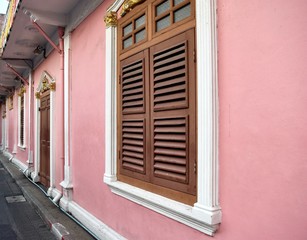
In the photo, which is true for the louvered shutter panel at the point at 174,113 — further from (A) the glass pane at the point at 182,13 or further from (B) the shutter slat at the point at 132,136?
(B) the shutter slat at the point at 132,136

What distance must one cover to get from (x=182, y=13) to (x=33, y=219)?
5067 mm

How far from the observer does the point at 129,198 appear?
3.50 m

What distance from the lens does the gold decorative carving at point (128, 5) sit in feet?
11.1

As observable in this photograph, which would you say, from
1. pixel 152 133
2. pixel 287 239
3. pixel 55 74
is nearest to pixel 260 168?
pixel 287 239

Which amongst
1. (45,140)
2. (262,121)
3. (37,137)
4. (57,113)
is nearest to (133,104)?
(262,121)

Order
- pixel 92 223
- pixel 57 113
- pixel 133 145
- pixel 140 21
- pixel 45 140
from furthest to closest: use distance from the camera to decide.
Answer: pixel 45 140 → pixel 57 113 → pixel 92 223 → pixel 133 145 → pixel 140 21

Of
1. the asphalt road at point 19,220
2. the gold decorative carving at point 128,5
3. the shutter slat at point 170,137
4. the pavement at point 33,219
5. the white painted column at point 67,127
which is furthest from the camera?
the white painted column at point 67,127

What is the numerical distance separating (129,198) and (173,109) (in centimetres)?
129

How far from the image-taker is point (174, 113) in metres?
2.77

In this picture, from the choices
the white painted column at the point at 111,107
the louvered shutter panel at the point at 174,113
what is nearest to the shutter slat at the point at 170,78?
the louvered shutter panel at the point at 174,113

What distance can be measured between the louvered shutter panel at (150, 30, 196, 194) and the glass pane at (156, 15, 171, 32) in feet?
0.57

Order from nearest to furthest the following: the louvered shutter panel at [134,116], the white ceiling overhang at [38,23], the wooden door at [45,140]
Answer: the louvered shutter panel at [134,116], the white ceiling overhang at [38,23], the wooden door at [45,140]

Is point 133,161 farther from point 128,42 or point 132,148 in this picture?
point 128,42

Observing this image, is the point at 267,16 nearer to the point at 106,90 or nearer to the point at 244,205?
the point at 244,205
